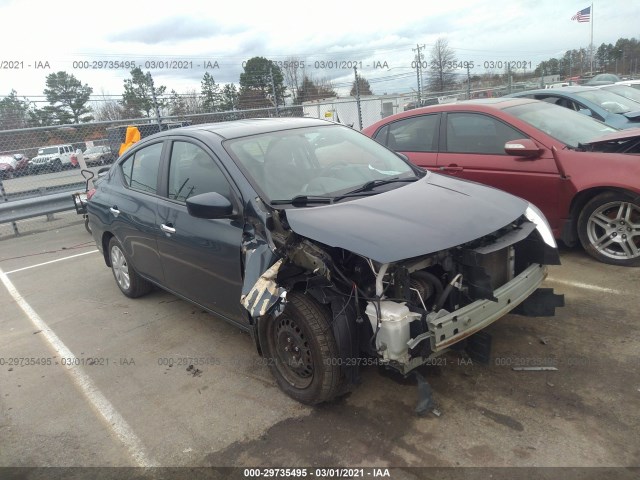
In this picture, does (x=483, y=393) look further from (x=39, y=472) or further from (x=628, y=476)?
(x=39, y=472)

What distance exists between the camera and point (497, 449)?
2.43m

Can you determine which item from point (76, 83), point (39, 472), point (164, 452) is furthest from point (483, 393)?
point (76, 83)

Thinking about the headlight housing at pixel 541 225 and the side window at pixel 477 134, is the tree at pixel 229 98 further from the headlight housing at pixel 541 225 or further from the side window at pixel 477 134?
the headlight housing at pixel 541 225

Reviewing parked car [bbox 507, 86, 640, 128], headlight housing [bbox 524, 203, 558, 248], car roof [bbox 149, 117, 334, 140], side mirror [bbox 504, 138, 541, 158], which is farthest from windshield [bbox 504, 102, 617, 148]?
car roof [bbox 149, 117, 334, 140]

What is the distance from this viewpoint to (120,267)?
5.04 m

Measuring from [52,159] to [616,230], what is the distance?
10536mm

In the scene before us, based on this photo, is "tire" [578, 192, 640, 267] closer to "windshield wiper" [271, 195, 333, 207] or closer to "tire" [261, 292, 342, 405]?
"windshield wiper" [271, 195, 333, 207]

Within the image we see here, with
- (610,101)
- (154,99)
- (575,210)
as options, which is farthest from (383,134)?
(154,99)

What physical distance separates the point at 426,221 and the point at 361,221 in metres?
0.38

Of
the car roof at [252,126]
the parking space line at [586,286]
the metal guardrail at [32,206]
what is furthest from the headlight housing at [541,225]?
the metal guardrail at [32,206]

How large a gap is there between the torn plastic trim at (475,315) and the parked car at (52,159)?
9884mm

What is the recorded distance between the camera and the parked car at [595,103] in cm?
736

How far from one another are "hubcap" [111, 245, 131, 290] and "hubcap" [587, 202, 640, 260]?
4717 millimetres

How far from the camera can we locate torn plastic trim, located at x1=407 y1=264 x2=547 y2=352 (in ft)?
8.06
